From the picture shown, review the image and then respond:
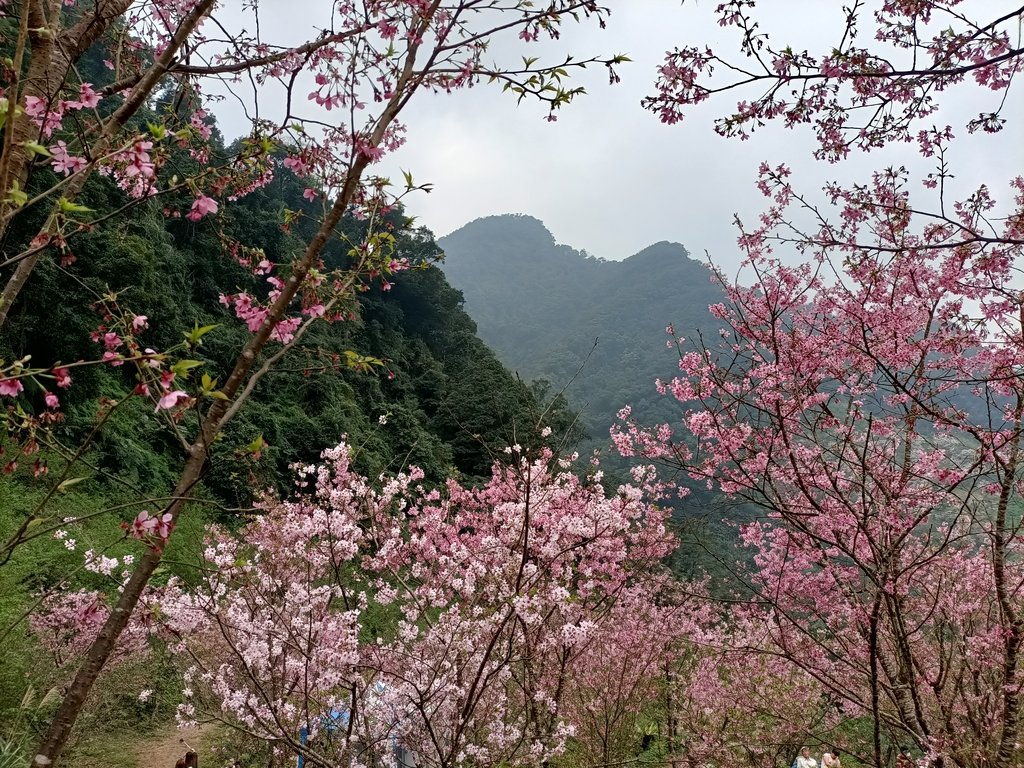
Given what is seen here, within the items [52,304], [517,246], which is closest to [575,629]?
[52,304]

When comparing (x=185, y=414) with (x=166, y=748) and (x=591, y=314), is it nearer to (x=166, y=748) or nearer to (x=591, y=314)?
(x=166, y=748)

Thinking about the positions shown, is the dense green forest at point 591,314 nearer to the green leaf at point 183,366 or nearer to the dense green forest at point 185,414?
the dense green forest at point 185,414

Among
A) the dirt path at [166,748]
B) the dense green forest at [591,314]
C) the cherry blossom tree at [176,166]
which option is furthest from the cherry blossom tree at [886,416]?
the dense green forest at [591,314]

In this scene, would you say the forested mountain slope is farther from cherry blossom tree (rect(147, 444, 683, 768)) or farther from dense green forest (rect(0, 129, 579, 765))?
cherry blossom tree (rect(147, 444, 683, 768))

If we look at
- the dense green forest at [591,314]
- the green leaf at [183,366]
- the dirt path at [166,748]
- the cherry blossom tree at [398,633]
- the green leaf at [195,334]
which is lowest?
the dirt path at [166,748]

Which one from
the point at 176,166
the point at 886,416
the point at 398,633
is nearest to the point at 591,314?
the point at 886,416

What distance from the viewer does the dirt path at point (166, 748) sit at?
7195 millimetres

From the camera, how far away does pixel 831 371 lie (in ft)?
14.1

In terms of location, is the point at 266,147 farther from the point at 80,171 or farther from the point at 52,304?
the point at 52,304

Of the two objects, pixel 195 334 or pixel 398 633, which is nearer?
pixel 195 334

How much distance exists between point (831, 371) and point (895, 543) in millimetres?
1638

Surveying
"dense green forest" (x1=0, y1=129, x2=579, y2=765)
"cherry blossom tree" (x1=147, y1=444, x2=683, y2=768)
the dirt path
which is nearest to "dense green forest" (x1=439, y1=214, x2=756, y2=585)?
"dense green forest" (x1=0, y1=129, x2=579, y2=765)

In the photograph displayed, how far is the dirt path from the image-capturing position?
7195 millimetres

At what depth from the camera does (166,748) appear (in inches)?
300
